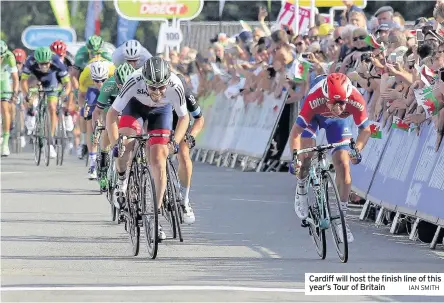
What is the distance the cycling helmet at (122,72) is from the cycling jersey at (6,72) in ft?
37.9

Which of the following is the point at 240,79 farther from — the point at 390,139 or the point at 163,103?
the point at 163,103

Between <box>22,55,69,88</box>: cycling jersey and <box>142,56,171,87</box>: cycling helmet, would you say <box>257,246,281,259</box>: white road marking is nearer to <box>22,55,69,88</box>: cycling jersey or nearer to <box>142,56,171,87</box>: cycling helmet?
<box>142,56,171,87</box>: cycling helmet

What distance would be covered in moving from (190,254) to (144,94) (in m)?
1.55

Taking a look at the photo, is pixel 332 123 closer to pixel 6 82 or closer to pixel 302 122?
pixel 302 122

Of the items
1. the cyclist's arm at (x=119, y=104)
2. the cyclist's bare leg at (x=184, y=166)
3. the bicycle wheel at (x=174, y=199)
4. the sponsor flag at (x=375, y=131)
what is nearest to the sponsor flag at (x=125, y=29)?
the sponsor flag at (x=375, y=131)

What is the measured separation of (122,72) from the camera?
53.0ft

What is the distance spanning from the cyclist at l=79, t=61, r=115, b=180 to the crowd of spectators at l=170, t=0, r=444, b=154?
2.61 metres

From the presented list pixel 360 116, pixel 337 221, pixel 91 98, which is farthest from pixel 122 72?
pixel 91 98

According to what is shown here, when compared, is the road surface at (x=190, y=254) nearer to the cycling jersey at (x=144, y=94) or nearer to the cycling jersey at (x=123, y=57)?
the cycling jersey at (x=144, y=94)

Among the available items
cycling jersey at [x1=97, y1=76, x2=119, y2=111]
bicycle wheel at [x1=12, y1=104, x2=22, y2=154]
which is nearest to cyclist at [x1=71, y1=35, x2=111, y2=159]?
cycling jersey at [x1=97, y1=76, x2=119, y2=111]

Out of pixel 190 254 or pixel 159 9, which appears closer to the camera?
pixel 190 254

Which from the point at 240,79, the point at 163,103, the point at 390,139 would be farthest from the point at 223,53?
the point at 163,103

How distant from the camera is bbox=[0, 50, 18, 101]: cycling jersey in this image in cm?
2777

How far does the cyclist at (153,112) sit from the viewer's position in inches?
538
